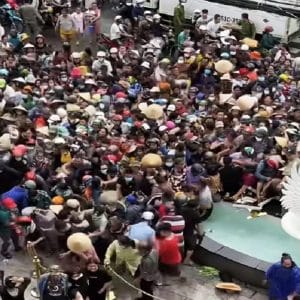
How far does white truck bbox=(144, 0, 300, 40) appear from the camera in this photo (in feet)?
81.8

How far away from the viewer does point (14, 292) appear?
46.1 ft

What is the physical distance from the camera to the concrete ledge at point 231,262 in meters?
15.9

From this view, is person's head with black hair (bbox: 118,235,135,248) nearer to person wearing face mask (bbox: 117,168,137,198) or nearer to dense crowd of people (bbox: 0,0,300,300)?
dense crowd of people (bbox: 0,0,300,300)

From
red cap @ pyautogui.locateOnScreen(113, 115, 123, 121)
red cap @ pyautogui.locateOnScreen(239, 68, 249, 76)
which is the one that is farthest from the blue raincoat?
red cap @ pyautogui.locateOnScreen(239, 68, 249, 76)

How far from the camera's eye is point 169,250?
608 inches

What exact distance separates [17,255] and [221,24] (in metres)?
10.2

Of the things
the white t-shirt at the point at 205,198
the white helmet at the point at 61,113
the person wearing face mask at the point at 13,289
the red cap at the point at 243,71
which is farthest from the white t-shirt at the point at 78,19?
the person wearing face mask at the point at 13,289

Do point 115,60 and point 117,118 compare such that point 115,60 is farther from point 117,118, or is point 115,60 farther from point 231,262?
point 231,262

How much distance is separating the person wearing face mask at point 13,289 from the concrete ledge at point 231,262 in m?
3.45

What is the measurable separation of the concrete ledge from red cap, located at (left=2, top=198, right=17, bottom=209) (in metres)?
2.98

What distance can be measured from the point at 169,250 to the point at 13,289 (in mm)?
2598

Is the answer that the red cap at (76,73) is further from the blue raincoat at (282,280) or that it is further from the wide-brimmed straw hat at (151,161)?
the blue raincoat at (282,280)

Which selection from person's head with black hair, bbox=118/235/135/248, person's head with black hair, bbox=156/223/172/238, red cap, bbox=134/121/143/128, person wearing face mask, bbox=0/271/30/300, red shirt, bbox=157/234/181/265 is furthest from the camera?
red cap, bbox=134/121/143/128

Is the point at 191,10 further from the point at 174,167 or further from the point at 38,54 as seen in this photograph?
the point at 174,167
